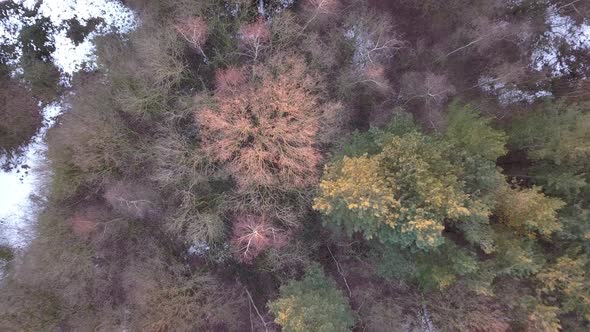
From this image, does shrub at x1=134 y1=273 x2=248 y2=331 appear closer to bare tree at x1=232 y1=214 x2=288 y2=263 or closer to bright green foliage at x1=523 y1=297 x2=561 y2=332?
bare tree at x1=232 y1=214 x2=288 y2=263

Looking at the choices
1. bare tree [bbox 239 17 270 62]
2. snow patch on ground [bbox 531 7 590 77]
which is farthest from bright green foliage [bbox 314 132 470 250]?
snow patch on ground [bbox 531 7 590 77]

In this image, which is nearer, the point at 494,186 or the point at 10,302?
the point at 494,186

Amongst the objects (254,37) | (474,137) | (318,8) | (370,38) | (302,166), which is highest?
(318,8)

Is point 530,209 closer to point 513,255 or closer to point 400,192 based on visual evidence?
point 513,255

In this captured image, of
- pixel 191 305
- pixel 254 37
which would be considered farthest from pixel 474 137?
pixel 191 305

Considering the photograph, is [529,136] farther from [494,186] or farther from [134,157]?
[134,157]

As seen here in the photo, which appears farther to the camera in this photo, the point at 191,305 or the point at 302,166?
the point at 191,305

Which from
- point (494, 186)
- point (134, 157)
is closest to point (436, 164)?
point (494, 186)

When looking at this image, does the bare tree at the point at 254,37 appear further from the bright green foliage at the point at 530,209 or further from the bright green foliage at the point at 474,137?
the bright green foliage at the point at 530,209
